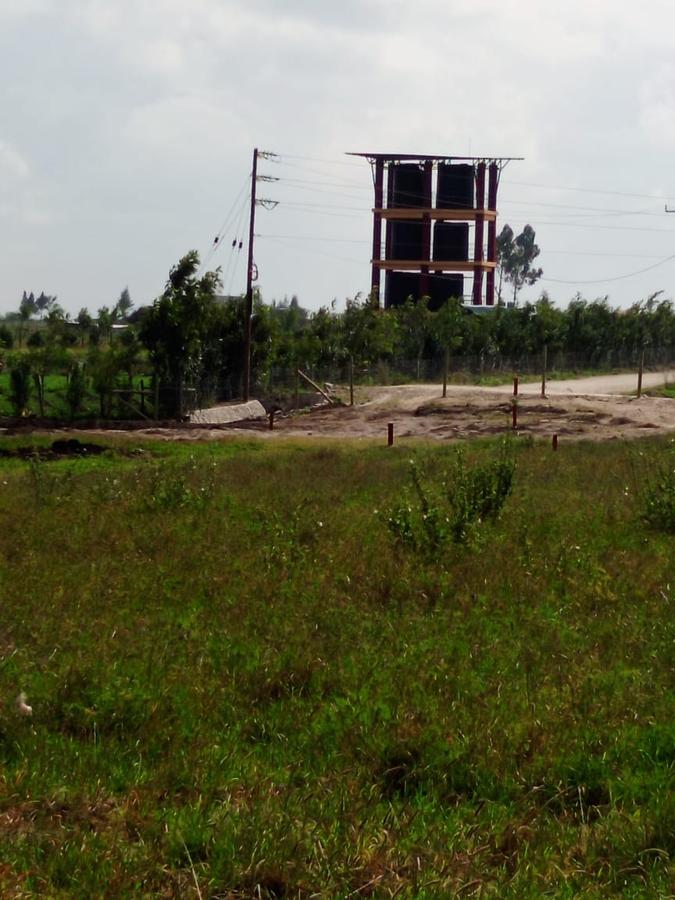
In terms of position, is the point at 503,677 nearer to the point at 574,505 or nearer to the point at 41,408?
the point at 574,505

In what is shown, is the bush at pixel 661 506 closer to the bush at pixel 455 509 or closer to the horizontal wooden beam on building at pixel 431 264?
the bush at pixel 455 509

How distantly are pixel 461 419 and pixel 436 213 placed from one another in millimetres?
42876

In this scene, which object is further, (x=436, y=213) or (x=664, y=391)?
(x=436, y=213)

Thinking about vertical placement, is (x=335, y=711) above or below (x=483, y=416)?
below

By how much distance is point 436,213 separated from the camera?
251 ft

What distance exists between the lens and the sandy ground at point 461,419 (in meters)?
32.5

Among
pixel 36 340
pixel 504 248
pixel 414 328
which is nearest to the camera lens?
pixel 36 340

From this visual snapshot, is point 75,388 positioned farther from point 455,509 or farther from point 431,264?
point 431,264

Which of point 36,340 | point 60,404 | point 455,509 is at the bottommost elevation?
point 60,404

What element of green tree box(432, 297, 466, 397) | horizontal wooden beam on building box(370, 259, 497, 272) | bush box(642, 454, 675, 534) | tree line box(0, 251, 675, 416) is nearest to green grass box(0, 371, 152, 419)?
tree line box(0, 251, 675, 416)

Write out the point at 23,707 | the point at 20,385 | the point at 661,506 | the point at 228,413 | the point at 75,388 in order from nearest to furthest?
the point at 23,707 → the point at 661,506 → the point at 20,385 → the point at 75,388 → the point at 228,413

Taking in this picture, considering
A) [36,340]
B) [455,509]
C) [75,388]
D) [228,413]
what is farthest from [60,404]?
[455,509]

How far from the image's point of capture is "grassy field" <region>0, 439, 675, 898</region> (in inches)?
198

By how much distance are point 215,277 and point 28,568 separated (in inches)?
1257
